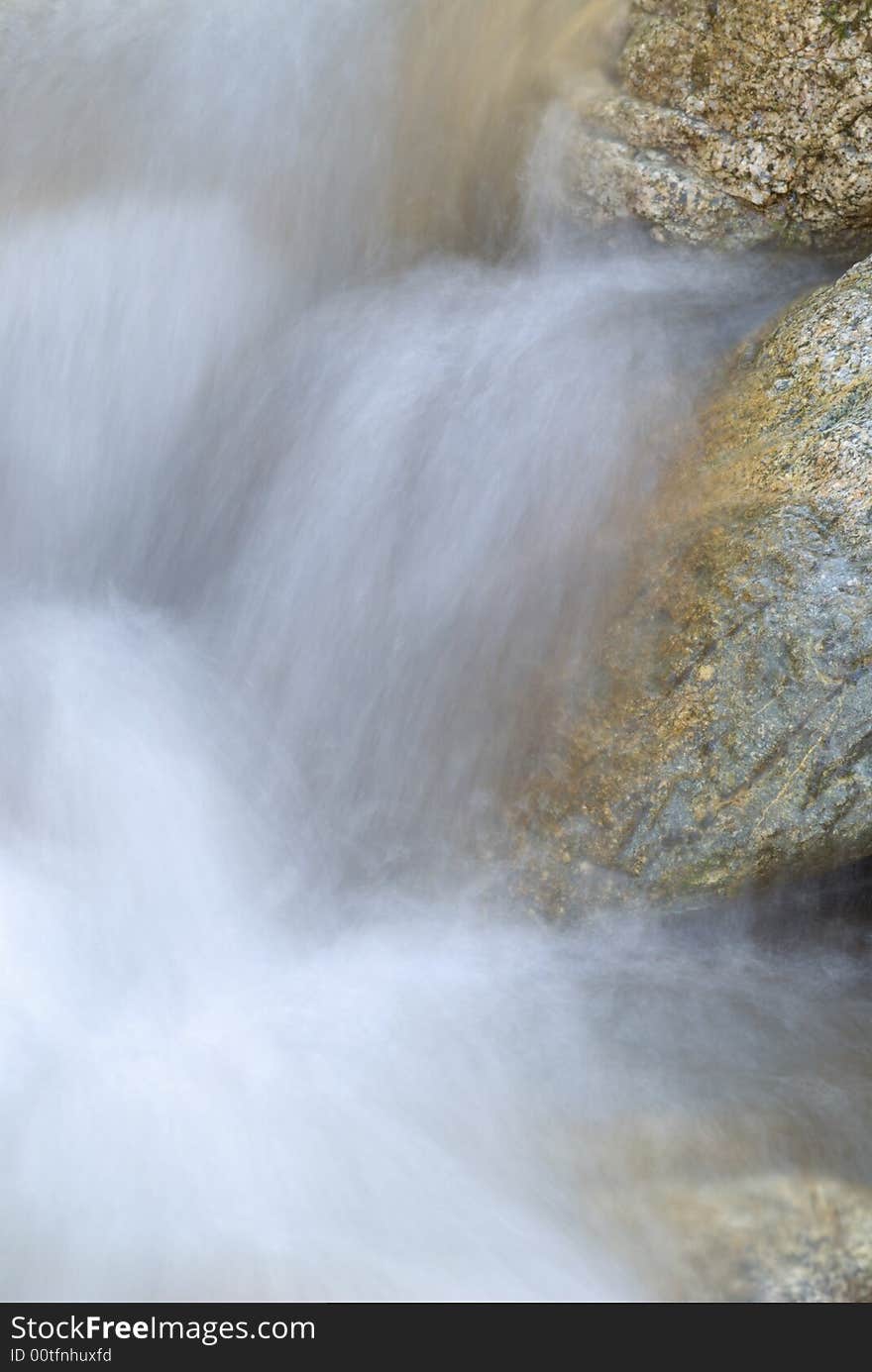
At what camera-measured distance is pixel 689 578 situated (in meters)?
3.50

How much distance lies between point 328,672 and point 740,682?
3.91 feet

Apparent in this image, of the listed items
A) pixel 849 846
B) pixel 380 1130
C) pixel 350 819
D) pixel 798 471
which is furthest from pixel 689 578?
pixel 380 1130

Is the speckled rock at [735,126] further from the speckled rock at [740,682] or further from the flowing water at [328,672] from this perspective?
the speckled rock at [740,682]

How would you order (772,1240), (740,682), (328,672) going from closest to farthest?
(772,1240), (740,682), (328,672)

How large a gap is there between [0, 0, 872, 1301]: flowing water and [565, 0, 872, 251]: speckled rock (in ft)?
0.55

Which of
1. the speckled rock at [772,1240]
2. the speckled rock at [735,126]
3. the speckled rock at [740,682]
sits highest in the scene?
the speckled rock at [735,126]

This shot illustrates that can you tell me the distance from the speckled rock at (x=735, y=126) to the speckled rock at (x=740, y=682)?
534 mm

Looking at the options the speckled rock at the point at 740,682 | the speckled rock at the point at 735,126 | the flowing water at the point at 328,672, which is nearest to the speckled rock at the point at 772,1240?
the flowing water at the point at 328,672

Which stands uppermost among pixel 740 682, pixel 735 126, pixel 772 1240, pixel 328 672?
pixel 735 126

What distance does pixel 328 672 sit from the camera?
3822 millimetres

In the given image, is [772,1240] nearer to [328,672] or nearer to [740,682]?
[740,682]

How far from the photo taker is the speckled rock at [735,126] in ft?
12.3

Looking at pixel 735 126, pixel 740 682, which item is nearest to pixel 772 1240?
pixel 740 682

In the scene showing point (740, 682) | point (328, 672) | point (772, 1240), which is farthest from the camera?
point (328, 672)
